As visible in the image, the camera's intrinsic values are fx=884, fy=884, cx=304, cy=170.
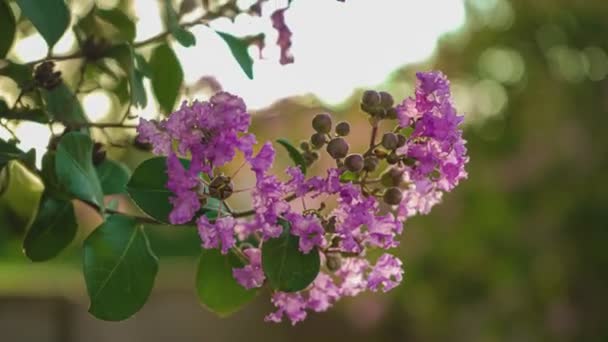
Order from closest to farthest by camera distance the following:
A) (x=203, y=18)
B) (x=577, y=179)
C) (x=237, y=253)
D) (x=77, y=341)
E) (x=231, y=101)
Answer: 1. (x=231, y=101)
2. (x=237, y=253)
3. (x=203, y=18)
4. (x=77, y=341)
5. (x=577, y=179)

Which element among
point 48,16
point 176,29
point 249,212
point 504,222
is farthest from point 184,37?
point 504,222

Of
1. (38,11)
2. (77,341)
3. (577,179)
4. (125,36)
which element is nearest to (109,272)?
(38,11)

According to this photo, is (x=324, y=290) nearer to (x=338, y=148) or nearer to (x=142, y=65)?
(x=338, y=148)

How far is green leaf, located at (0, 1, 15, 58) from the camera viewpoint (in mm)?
720

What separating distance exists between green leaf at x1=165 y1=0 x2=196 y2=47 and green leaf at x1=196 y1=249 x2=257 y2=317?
0.62 ft

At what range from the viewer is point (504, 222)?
3.17 meters

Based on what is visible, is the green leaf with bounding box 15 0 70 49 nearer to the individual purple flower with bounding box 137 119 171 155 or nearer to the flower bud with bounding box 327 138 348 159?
the individual purple flower with bounding box 137 119 171 155

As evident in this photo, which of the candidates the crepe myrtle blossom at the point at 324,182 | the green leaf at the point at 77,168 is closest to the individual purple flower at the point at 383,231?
the crepe myrtle blossom at the point at 324,182

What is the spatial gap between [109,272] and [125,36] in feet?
1.04

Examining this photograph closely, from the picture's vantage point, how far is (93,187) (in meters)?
0.66

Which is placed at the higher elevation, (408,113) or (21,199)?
(408,113)

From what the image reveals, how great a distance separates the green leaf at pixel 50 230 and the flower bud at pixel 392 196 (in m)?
0.25

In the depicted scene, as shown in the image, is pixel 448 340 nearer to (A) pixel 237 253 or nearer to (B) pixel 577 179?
(B) pixel 577 179

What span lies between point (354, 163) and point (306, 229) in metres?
0.06
